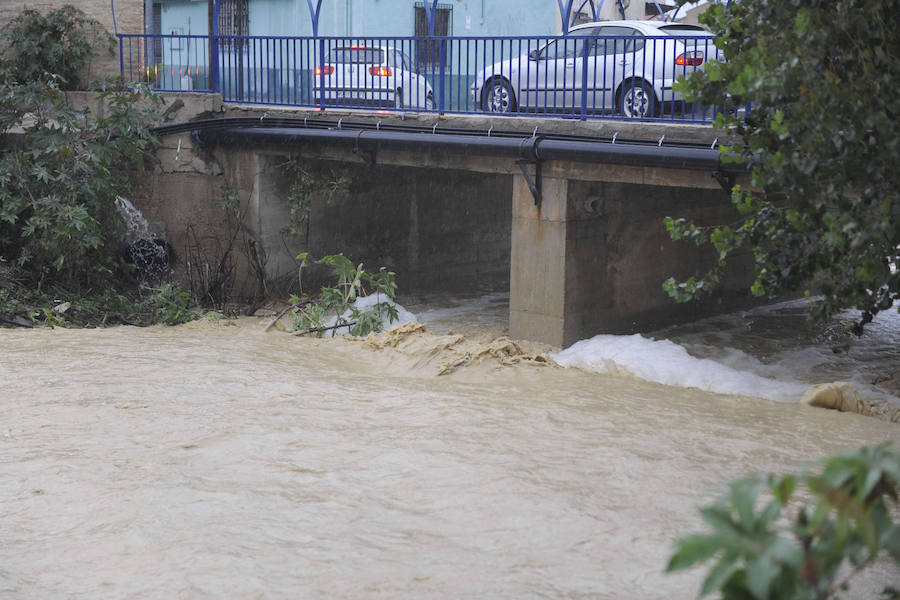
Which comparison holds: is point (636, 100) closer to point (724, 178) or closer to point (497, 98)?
point (724, 178)

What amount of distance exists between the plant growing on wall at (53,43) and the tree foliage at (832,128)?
12524 mm

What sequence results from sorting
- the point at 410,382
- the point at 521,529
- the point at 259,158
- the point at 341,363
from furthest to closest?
the point at 259,158 < the point at 341,363 < the point at 410,382 < the point at 521,529

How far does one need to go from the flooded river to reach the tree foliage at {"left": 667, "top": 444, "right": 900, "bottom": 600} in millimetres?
3091

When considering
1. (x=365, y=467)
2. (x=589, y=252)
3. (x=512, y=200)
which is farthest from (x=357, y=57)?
(x=365, y=467)

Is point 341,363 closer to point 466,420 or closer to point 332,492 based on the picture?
point 466,420

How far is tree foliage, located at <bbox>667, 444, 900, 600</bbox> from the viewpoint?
1970 mm

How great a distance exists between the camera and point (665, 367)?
11.0 m

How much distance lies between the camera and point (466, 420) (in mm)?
8398

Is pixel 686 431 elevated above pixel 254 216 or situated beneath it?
→ situated beneath

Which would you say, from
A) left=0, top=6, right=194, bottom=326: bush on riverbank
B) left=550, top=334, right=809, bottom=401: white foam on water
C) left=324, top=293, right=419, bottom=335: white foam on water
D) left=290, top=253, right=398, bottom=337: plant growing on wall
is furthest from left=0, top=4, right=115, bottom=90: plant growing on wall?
left=550, top=334, right=809, bottom=401: white foam on water

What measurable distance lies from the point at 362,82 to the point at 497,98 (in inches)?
80.2

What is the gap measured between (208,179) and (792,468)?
1039cm

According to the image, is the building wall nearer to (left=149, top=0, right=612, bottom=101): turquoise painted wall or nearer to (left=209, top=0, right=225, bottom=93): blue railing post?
(left=209, top=0, right=225, bottom=93): blue railing post

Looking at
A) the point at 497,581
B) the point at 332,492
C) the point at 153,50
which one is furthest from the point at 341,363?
the point at 153,50
